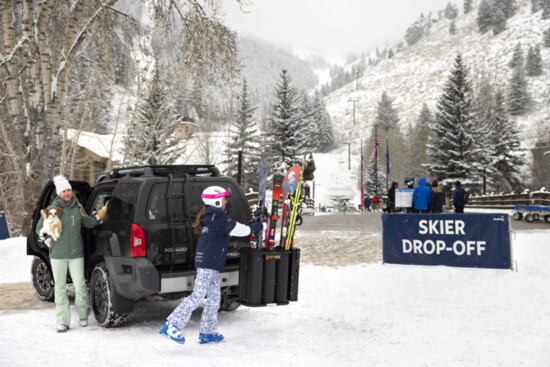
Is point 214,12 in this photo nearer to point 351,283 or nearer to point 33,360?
point 351,283

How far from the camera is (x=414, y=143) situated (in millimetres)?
93188

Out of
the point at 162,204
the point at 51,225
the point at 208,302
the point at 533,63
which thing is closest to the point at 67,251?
the point at 51,225

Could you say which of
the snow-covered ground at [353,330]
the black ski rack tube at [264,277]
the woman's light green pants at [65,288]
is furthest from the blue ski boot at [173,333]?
the woman's light green pants at [65,288]

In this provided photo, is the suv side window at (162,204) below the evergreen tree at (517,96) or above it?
below

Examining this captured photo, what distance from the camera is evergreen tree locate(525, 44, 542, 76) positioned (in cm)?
14662

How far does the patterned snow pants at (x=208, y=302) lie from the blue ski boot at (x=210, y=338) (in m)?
0.04

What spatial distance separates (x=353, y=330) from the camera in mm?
6441

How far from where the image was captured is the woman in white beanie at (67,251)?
632 cm

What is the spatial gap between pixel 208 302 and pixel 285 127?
2082 inches

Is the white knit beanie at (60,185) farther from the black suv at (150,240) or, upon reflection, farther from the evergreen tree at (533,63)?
the evergreen tree at (533,63)

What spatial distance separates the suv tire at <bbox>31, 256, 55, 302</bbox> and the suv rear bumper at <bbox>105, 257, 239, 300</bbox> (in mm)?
2182

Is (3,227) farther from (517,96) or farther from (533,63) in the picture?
(533,63)

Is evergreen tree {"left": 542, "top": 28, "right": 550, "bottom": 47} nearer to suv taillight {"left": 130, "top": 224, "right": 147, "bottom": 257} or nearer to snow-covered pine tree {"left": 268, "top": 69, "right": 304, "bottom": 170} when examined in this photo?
snow-covered pine tree {"left": 268, "top": 69, "right": 304, "bottom": 170}

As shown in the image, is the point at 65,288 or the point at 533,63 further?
the point at 533,63
